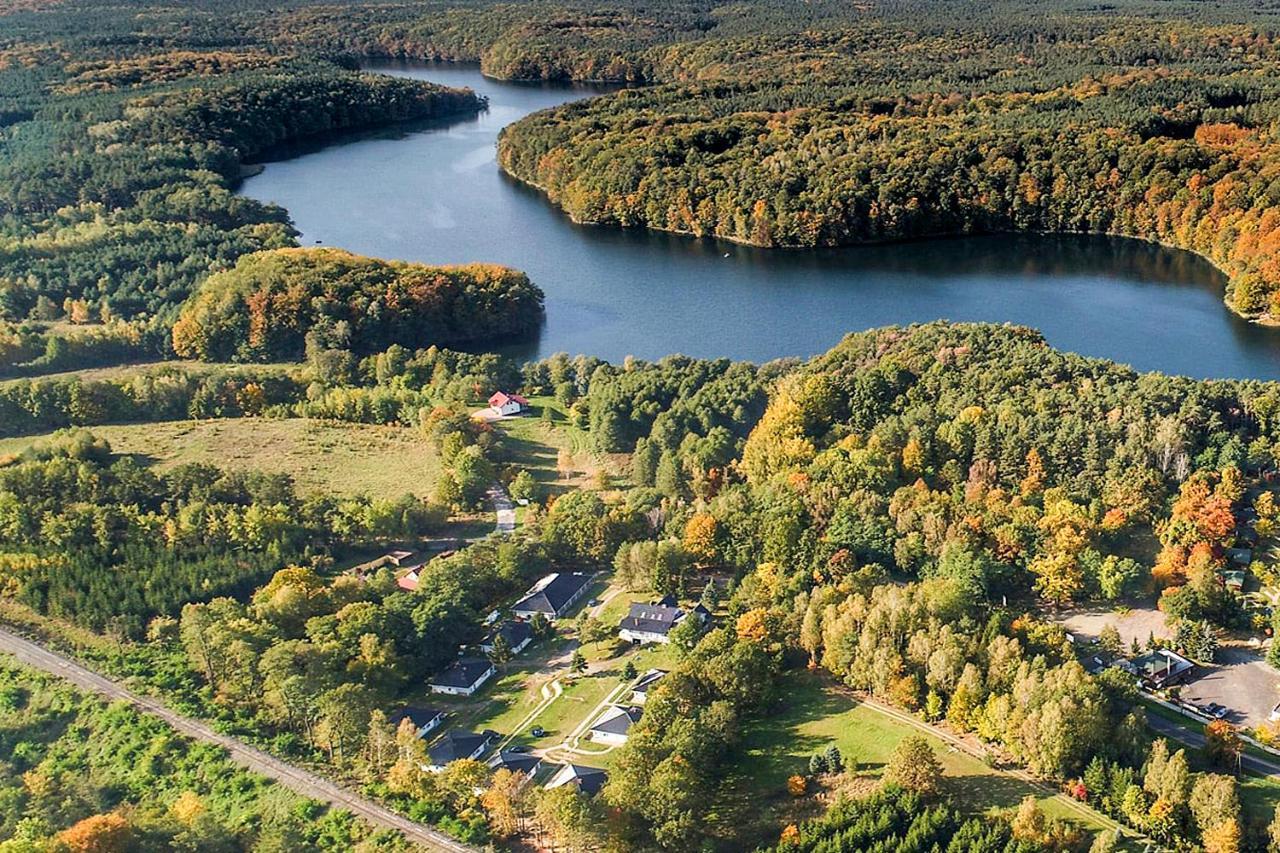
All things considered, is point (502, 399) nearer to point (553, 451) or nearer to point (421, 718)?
point (553, 451)

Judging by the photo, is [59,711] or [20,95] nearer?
[59,711]

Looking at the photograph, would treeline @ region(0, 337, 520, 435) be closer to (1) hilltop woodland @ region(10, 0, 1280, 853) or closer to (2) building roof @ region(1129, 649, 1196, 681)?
(1) hilltop woodland @ region(10, 0, 1280, 853)

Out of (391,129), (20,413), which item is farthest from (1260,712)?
(391,129)

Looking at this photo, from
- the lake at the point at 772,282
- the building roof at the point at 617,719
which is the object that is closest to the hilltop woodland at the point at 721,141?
the lake at the point at 772,282

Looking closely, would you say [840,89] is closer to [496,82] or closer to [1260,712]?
[496,82]

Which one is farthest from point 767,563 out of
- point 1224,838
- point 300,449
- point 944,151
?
point 944,151

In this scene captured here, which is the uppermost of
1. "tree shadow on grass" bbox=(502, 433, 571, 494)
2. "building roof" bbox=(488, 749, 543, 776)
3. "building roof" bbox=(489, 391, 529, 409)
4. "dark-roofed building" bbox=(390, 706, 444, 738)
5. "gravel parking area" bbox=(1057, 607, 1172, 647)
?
"building roof" bbox=(489, 391, 529, 409)

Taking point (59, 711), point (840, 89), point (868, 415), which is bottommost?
point (59, 711)

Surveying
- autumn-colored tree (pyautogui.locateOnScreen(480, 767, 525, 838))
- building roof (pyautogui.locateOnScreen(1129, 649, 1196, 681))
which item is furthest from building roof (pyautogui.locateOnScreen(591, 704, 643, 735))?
building roof (pyautogui.locateOnScreen(1129, 649, 1196, 681))
